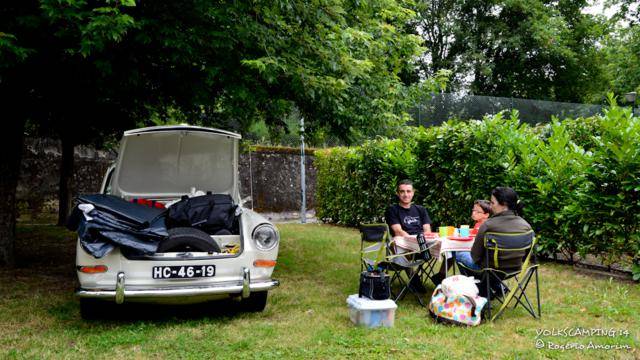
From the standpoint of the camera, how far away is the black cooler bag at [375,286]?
4.52 m

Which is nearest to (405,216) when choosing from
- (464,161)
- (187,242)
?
(187,242)

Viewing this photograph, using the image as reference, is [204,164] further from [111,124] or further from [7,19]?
[111,124]

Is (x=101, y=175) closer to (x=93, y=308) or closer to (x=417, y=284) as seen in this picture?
(x=93, y=308)

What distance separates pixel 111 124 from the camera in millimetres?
10555

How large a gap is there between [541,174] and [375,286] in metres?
4.54

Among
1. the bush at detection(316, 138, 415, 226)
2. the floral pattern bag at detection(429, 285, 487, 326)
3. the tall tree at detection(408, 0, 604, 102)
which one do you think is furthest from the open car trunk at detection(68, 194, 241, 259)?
the tall tree at detection(408, 0, 604, 102)

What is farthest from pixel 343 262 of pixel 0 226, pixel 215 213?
pixel 0 226

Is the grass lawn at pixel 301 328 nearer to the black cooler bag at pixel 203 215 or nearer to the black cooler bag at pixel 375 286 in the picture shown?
the black cooler bag at pixel 375 286

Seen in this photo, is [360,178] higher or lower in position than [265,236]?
higher

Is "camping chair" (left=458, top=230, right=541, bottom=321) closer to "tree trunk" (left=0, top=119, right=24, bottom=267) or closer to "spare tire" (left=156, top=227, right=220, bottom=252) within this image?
"spare tire" (left=156, top=227, right=220, bottom=252)

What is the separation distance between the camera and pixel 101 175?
15.4 m

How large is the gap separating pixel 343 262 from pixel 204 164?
291 centimetres

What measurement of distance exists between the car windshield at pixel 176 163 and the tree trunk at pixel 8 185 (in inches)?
90.0

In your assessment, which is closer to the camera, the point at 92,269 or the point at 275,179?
the point at 92,269
